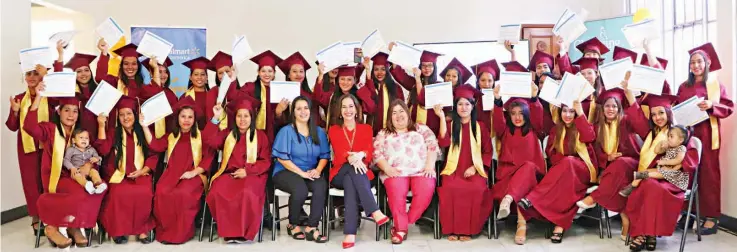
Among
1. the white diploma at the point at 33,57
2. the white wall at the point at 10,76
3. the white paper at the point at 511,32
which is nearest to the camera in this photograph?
the white diploma at the point at 33,57

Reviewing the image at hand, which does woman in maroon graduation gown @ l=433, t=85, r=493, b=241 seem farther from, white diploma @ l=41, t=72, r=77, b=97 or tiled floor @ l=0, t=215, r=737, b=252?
white diploma @ l=41, t=72, r=77, b=97

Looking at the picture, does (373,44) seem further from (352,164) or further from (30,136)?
(30,136)

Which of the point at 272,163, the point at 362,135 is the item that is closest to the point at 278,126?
the point at 272,163

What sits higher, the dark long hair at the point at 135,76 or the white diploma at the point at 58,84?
the dark long hair at the point at 135,76

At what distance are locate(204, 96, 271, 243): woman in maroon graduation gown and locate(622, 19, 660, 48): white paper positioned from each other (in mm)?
3046

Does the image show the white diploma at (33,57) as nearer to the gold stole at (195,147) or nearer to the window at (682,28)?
the gold stole at (195,147)

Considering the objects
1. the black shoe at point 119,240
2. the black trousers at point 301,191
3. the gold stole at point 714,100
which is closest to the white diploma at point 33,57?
the black shoe at point 119,240

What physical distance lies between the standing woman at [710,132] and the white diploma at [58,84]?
15.7 feet

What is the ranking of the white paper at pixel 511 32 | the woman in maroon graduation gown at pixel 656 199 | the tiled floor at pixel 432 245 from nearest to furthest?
the woman in maroon graduation gown at pixel 656 199
the tiled floor at pixel 432 245
the white paper at pixel 511 32

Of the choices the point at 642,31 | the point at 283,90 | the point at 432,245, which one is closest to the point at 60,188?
the point at 283,90

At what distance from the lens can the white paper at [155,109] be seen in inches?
201

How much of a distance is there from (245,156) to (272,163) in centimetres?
23

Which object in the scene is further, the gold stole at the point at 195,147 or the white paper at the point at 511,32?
the white paper at the point at 511,32

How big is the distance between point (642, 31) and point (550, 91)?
0.91 metres
